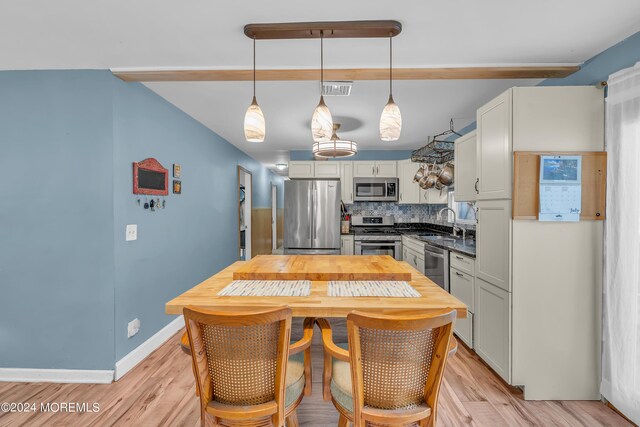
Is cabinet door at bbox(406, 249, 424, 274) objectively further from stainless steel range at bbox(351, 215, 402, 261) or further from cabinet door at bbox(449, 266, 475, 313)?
cabinet door at bbox(449, 266, 475, 313)

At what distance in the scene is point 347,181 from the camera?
195 inches

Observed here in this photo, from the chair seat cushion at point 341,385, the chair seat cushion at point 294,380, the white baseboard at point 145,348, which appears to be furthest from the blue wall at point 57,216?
the chair seat cushion at point 341,385

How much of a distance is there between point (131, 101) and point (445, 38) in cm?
240

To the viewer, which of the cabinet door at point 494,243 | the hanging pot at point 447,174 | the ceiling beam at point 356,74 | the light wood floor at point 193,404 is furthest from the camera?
the hanging pot at point 447,174

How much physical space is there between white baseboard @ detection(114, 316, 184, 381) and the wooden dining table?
126 centimetres

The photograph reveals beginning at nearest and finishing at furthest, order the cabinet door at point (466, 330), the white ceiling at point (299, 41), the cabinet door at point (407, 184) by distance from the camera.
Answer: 1. the white ceiling at point (299, 41)
2. the cabinet door at point (466, 330)
3. the cabinet door at point (407, 184)

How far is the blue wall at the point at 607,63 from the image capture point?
5.94 feet

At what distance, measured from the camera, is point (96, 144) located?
227cm

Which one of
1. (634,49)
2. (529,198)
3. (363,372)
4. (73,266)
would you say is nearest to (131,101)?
(73,266)

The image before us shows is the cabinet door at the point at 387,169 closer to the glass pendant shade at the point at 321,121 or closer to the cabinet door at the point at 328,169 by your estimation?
the cabinet door at the point at 328,169

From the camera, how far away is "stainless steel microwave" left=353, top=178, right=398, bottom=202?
4.86 metres

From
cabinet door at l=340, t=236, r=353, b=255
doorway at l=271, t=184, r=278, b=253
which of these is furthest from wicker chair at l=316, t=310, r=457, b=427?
doorway at l=271, t=184, r=278, b=253

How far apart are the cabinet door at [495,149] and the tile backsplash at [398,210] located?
271 cm

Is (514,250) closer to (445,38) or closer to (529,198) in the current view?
(529,198)
